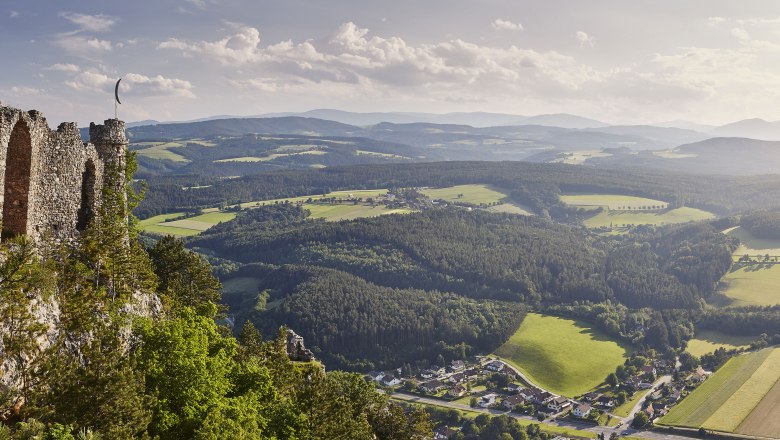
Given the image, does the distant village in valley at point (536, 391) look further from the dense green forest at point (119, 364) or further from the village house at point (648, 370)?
the dense green forest at point (119, 364)

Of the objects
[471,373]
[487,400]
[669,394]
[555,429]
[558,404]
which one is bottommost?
[471,373]

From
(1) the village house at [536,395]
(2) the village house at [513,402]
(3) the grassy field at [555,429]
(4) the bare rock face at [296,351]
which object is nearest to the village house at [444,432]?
(3) the grassy field at [555,429]

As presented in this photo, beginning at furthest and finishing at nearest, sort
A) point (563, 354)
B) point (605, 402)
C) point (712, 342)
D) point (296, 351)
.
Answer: point (712, 342), point (563, 354), point (605, 402), point (296, 351)

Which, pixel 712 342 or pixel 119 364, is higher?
pixel 119 364

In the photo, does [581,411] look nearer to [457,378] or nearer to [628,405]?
[628,405]

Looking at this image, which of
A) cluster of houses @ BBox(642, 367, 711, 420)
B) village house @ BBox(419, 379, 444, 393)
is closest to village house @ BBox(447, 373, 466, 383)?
village house @ BBox(419, 379, 444, 393)

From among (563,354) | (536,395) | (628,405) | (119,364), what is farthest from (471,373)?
(119,364)

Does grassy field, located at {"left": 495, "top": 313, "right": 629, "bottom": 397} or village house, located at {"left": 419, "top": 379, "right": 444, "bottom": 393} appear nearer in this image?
village house, located at {"left": 419, "top": 379, "right": 444, "bottom": 393}

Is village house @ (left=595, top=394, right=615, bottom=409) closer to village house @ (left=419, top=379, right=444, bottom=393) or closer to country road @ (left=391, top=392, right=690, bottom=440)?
country road @ (left=391, top=392, right=690, bottom=440)
